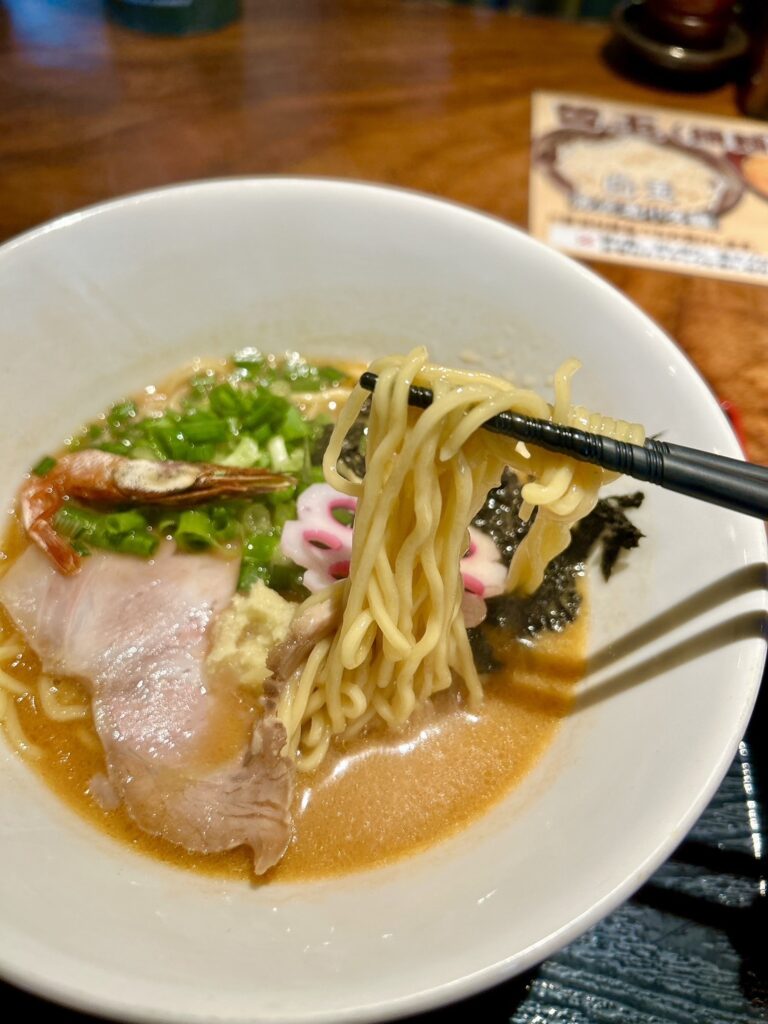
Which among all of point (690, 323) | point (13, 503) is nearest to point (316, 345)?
point (13, 503)

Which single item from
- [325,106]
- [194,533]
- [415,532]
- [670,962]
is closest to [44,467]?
[194,533]

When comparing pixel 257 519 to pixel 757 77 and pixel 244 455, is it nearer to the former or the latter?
pixel 244 455

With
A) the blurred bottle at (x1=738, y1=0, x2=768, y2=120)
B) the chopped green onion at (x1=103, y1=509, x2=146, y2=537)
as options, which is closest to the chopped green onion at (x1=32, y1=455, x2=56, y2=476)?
the chopped green onion at (x1=103, y1=509, x2=146, y2=537)

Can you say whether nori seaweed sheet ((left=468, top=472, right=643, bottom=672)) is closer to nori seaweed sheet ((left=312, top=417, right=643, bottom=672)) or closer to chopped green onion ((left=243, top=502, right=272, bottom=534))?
nori seaweed sheet ((left=312, top=417, right=643, bottom=672))

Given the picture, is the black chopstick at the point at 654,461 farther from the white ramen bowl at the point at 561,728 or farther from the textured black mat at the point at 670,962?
the textured black mat at the point at 670,962

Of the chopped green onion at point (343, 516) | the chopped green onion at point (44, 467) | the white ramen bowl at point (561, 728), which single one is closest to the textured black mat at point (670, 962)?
the white ramen bowl at point (561, 728)

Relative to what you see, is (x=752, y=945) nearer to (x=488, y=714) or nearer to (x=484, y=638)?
(x=488, y=714)
